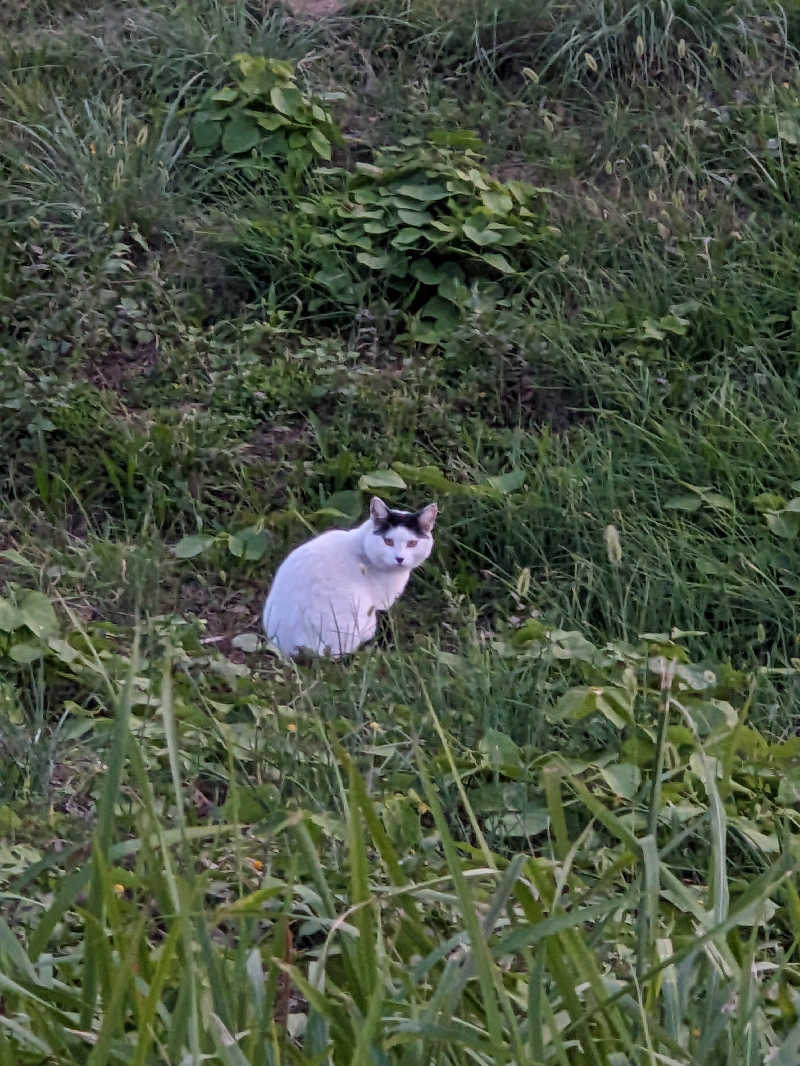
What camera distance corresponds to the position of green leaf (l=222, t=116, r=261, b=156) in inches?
230

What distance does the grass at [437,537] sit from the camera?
204cm

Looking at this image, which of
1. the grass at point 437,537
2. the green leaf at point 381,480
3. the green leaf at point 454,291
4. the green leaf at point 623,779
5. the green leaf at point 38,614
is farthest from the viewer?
the green leaf at point 454,291

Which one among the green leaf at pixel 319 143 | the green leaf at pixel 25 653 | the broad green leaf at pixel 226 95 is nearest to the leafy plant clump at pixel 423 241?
the green leaf at pixel 319 143

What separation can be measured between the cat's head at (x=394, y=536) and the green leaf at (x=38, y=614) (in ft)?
3.10

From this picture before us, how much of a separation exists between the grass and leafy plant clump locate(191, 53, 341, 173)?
8 cm

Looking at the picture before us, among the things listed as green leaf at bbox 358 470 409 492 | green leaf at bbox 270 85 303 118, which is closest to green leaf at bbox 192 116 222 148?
green leaf at bbox 270 85 303 118

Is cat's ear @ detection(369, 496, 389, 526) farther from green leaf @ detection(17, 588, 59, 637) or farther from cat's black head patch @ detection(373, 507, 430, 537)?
green leaf @ detection(17, 588, 59, 637)

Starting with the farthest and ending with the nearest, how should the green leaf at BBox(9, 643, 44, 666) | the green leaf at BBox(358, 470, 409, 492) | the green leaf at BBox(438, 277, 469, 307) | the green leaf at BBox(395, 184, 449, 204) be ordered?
the green leaf at BBox(395, 184, 449, 204) < the green leaf at BBox(438, 277, 469, 307) < the green leaf at BBox(358, 470, 409, 492) < the green leaf at BBox(9, 643, 44, 666)

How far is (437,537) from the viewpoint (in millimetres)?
4594

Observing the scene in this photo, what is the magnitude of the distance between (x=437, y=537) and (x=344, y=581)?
509mm

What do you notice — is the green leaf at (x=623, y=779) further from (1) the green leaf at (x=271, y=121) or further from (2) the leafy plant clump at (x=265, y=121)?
(1) the green leaf at (x=271, y=121)

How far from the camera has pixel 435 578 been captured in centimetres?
457

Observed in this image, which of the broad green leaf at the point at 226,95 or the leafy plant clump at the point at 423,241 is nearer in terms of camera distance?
the leafy plant clump at the point at 423,241

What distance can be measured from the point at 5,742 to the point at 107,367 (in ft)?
7.60
